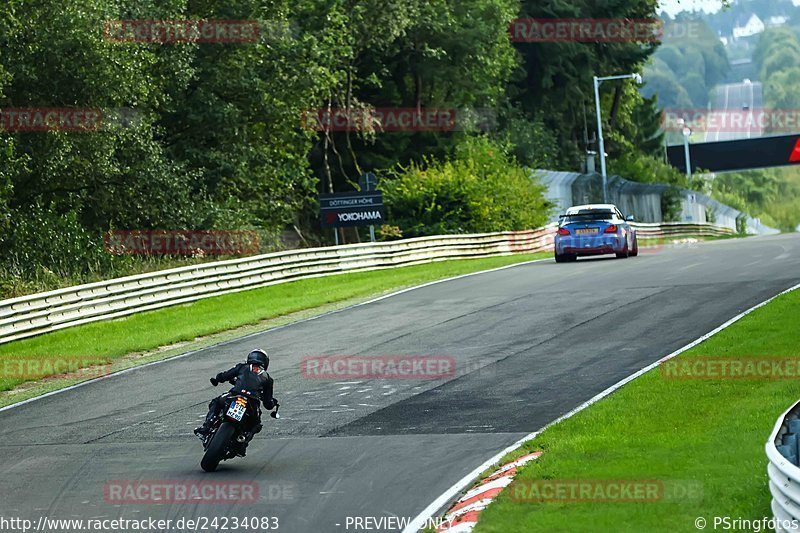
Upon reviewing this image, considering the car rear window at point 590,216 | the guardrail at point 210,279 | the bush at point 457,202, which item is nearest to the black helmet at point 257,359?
the guardrail at point 210,279

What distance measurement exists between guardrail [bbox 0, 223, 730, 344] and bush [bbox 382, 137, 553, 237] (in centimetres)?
250

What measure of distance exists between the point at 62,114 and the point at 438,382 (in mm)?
20063

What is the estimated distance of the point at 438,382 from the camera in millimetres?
15688

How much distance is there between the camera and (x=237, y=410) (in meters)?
11.1

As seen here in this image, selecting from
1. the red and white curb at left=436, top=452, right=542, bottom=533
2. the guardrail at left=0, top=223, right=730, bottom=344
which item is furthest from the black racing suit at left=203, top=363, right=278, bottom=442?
the guardrail at left=0, top=223, right=730, bottom=344

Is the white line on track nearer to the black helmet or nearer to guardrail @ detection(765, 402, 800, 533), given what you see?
the black helmet

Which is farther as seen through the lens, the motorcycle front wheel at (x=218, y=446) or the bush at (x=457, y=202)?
the bush at (x=457, y=202)

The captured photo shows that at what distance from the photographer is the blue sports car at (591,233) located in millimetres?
32625

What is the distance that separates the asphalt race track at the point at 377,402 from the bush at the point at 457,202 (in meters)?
19.1

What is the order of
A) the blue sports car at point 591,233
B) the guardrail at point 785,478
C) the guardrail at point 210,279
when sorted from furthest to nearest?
1. the blue sports car at point 591,233
2. the guardrail at point 210,279
3. the guardrail at point 785,478

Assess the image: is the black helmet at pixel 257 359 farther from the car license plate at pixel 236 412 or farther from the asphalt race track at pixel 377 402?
the asphalt race track at pixel 377 402

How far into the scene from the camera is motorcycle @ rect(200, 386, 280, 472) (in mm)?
11156

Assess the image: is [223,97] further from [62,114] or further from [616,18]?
[616,18]

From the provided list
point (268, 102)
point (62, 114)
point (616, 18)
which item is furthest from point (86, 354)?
point (616, 18)
